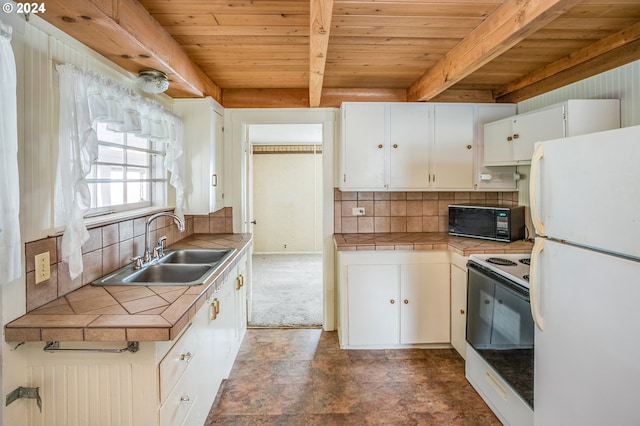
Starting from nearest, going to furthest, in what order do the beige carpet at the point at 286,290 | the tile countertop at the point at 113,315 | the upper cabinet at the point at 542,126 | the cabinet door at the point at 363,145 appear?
the tile countertop at the point at 113,315 → the upper cabinet at the point at 542,126 → the cabinet door at the point at 363,145 → the beige carpet at the point at 286,290

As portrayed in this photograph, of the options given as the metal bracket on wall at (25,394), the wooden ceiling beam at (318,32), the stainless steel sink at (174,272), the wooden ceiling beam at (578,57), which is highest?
the wooden ceiling beam at (578,57)

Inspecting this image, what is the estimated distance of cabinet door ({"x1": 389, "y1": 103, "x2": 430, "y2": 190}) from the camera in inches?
114

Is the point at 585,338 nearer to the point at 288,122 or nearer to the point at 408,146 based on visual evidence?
the point at 408,146

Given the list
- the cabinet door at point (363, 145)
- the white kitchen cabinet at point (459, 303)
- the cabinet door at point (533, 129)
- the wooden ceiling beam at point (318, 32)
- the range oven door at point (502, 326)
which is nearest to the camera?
the wooden ceiling beam at point (318, 32)

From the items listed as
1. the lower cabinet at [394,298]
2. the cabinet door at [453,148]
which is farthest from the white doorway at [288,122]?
the cabinet door at [453,148]

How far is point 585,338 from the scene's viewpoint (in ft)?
4.26

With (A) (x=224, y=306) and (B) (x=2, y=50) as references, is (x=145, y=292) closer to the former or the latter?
(A) (x=224, y=306)

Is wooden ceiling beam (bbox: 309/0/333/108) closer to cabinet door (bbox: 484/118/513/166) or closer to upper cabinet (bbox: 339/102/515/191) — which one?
upper cabinet (bbox: 339/102/515/191)

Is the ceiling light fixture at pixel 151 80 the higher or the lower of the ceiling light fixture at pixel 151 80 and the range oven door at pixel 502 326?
the higher

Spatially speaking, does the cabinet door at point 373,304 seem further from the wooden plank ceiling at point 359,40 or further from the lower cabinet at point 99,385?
the lower cabinet at point 99,385

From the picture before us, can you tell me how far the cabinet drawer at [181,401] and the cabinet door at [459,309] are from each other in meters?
1.96

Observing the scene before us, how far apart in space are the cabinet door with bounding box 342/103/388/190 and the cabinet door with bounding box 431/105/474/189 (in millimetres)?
493

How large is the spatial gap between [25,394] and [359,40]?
7.96 ft

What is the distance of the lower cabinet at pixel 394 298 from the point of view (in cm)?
270
